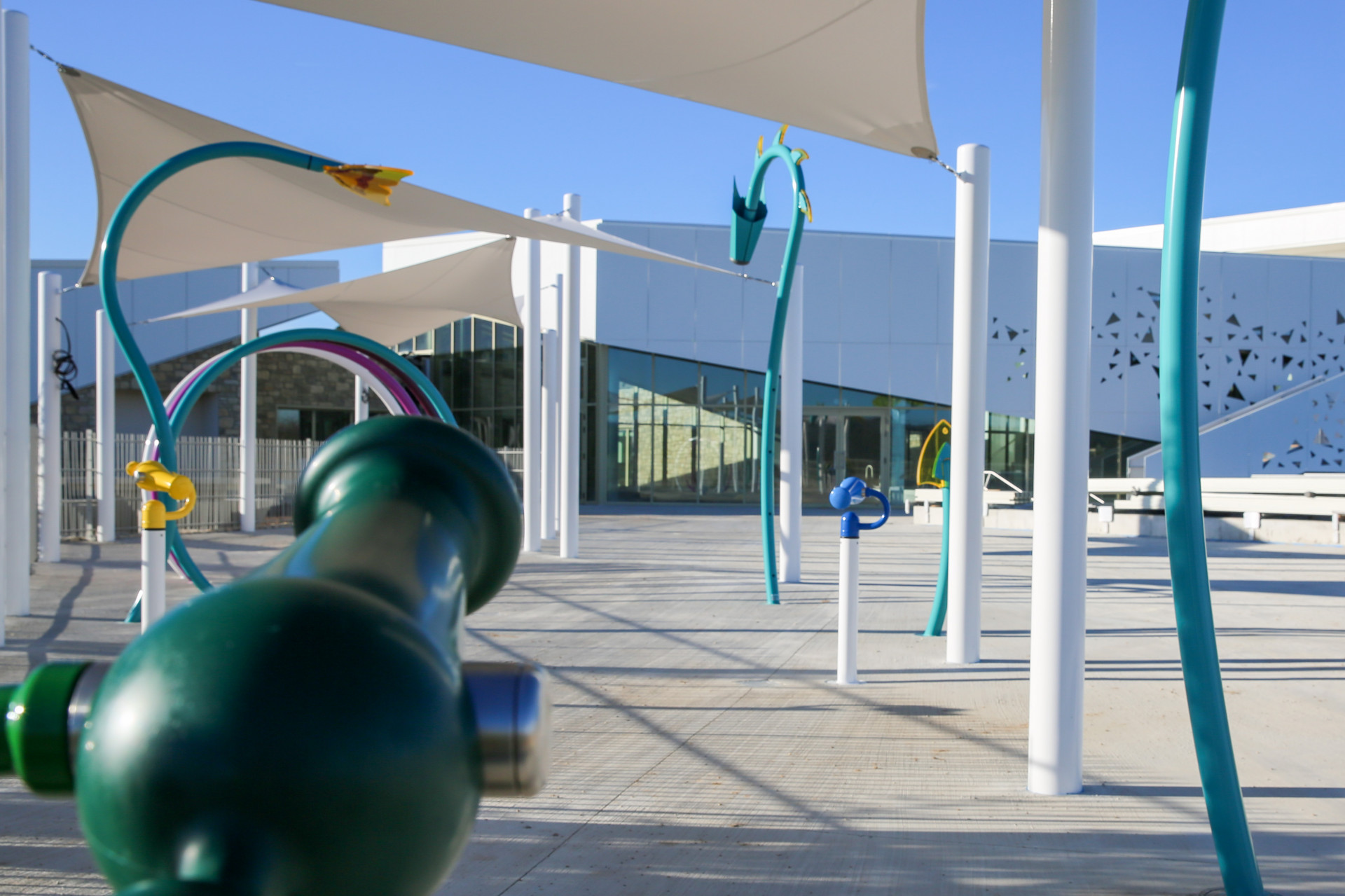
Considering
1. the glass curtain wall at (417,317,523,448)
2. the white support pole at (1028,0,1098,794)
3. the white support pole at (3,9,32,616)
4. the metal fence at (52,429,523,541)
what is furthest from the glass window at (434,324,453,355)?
the white support pole at (1028,0,1098,794)

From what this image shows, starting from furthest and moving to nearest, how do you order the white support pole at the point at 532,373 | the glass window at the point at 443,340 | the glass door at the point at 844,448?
the glass window at the point at 443,340 < the glass door at the point at 844,448 < the white support pole at the point at 532,373

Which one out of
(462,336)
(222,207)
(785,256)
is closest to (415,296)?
(222,207)

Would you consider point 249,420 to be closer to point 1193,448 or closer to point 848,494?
point 848,494

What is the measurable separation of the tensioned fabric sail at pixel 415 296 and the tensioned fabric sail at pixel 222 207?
2.59 m

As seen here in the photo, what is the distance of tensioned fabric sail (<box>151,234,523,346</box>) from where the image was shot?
12.4 metres

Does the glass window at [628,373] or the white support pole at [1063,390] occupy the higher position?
the glass window at [628,373]

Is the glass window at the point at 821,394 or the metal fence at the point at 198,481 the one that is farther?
the glass window at the point at 821,394

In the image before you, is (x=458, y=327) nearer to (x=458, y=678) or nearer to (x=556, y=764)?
(x=556, y=764)

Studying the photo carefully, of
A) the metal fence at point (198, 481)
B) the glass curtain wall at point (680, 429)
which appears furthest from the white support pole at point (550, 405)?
the glass curtain wall at point (680, 429)

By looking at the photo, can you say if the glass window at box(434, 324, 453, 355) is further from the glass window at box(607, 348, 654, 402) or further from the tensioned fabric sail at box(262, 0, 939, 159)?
the tensioned fabric sail at box(262, 0, 939, 159)

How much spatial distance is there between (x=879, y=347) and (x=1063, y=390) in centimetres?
2295

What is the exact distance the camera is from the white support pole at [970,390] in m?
6.14

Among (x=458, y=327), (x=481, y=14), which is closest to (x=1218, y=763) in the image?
(x=481, y=14)

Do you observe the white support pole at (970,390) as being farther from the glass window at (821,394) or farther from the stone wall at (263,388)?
the stone wall at (263,388)
